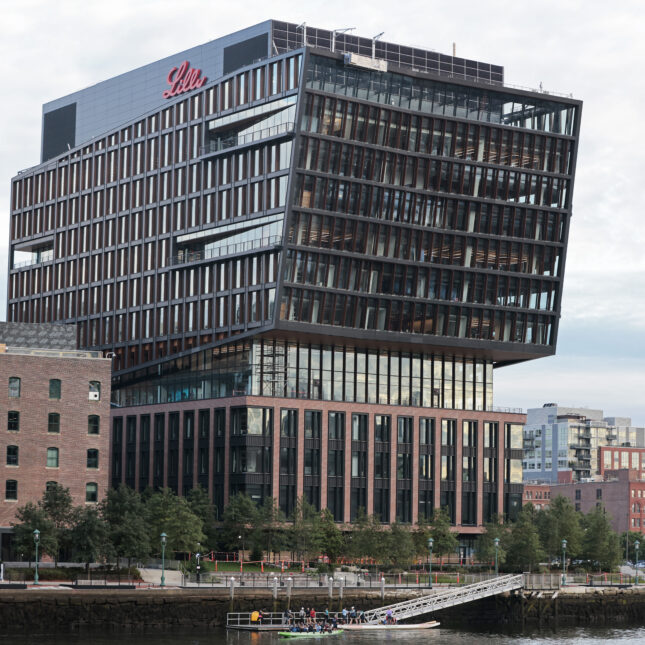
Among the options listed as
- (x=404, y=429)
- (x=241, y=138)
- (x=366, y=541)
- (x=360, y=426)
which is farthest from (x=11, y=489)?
(x=404, y=429)

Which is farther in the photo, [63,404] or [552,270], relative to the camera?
[552,270]

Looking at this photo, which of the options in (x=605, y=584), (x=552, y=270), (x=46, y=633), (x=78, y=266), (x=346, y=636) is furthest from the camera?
(x=78, y=266)

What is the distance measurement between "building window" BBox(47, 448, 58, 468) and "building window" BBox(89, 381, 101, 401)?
605cm

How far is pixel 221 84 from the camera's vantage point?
154500 millimetres

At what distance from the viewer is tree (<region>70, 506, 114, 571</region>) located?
4318 inches

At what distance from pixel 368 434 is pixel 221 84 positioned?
43.5 metres

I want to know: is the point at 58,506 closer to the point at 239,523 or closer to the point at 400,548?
the point at 239,523

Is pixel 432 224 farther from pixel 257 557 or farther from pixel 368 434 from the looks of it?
pixel 257 557

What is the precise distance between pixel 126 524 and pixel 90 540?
15.7 feet

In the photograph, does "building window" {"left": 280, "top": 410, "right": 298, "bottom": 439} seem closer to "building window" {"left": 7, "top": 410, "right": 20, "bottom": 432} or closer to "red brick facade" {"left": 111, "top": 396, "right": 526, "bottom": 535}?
"red brick facade" {"left": 111, "top": 396, "right": 526, "bottom": 535}

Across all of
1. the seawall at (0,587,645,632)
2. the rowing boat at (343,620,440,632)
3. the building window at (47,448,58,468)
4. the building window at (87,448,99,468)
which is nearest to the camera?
the seawall at (0,587,645,632)

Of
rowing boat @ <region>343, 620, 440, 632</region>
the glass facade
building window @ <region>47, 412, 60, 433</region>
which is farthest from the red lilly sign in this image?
rowing boat @ <region>343, 620, 440, 632</region>

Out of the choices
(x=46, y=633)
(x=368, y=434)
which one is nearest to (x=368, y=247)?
(x=368, y=434)

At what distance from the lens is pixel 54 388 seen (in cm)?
12419
